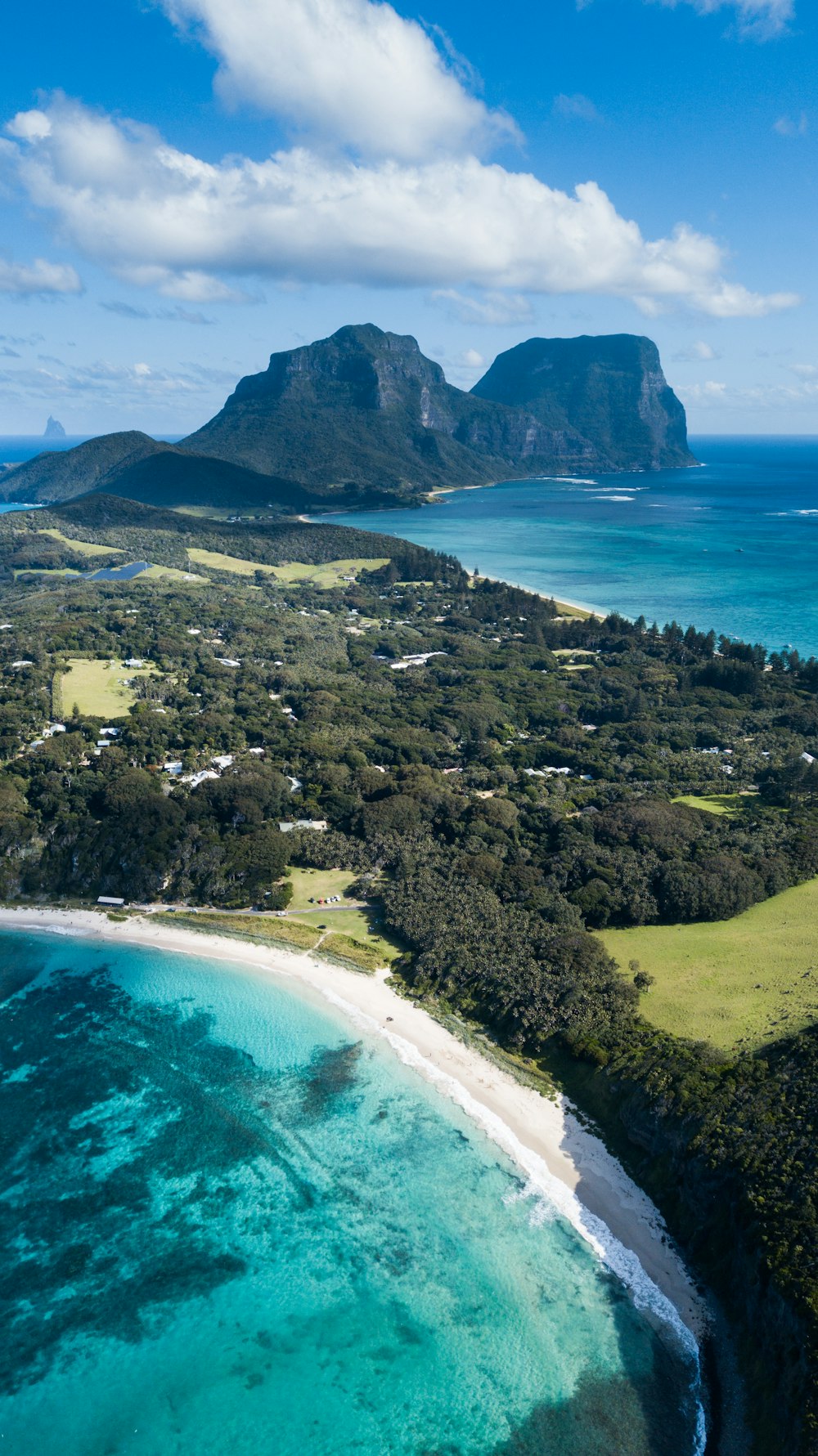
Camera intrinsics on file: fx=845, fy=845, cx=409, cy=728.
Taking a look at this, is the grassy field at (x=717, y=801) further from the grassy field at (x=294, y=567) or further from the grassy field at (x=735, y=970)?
the grassy field at (x=294, y=567)

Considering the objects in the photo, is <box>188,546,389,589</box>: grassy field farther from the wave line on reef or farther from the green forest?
the wave line on reef

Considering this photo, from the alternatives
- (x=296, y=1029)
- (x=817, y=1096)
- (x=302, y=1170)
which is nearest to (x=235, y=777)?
(x=296, y=1029)

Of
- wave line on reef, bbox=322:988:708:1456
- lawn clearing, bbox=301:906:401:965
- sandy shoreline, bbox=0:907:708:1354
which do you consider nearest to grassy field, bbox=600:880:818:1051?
sandy shoreline, bbox=0:907:708:1354

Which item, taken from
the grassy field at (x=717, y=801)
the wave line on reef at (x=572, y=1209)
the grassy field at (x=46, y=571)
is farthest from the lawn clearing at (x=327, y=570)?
the wave line on reef at (x=572, y=1209)

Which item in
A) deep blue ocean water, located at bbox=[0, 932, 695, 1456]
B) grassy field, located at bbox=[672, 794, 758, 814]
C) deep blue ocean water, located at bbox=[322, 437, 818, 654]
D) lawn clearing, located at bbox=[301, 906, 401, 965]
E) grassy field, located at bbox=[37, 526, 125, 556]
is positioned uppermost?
grassy field, located at bbox=[37, 526, 125, 556]

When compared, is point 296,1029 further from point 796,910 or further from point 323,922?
point 796,910
